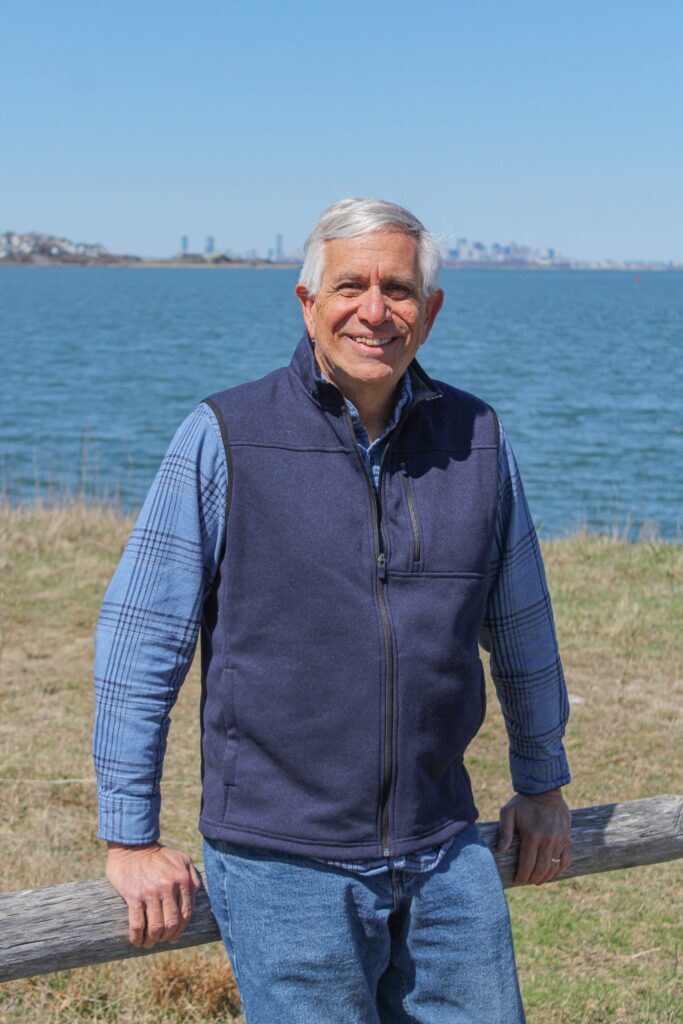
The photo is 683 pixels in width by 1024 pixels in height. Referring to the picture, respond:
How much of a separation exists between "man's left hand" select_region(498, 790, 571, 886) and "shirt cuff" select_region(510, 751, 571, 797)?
29 mm

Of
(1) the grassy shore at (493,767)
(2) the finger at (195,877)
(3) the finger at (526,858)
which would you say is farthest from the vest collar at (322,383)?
(1) the grassy shore at (493,767)

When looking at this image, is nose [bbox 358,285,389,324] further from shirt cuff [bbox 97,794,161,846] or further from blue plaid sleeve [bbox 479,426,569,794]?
shirt cuff [bbox 97,794,161,846]

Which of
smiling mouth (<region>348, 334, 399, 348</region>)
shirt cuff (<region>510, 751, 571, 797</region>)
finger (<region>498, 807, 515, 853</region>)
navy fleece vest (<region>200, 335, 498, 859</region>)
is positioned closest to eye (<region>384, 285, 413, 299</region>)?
smiling mouth (<region>348, 334, 399, 348</region>)

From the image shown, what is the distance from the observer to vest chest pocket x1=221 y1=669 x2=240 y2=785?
224 centimetres

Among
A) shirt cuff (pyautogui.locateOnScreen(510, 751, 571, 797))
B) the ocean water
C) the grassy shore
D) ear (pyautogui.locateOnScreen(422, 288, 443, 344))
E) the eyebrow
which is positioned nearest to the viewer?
the eyebrow

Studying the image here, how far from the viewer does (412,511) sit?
7.76ft

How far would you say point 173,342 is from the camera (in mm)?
51594

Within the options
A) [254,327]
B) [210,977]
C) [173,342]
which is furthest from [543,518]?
[254,327]

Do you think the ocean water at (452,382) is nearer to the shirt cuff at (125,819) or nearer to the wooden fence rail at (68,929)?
the wooden fence rail at (68,929)

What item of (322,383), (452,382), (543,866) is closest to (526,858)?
(543,866)

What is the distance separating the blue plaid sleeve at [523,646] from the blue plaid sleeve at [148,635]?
66 centimetres

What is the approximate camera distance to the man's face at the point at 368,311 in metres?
2.41

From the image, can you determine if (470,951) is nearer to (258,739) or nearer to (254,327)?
(258,739)

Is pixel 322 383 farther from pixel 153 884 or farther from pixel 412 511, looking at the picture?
pixel 153 884
